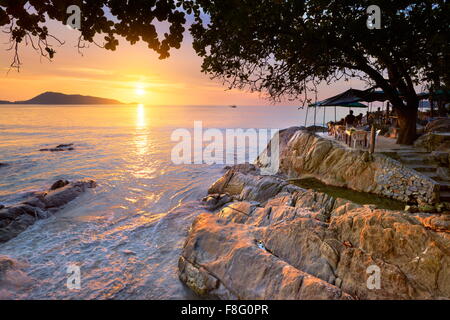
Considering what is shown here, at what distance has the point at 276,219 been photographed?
7.25 meters

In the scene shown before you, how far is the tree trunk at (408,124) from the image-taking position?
13414 millimetres

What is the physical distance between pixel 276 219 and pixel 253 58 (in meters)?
5.68

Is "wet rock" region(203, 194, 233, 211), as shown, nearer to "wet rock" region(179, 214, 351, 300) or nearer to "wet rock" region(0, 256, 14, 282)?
"wet rock" region(179, 214, 351, 300)

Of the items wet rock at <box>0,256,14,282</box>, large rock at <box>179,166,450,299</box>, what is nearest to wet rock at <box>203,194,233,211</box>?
large rock at <box>179,166,450,299</box>

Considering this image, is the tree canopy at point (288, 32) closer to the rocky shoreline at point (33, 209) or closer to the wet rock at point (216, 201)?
the wet rock at point (216, 201)

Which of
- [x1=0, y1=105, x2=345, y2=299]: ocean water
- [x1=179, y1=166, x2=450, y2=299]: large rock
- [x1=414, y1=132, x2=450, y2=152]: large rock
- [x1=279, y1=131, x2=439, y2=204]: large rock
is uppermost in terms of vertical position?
[x1=414, y1=132, x2=450, y2=152]: large rock

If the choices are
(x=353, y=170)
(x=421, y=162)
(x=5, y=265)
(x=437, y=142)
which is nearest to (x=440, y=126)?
(x=437, y=142)

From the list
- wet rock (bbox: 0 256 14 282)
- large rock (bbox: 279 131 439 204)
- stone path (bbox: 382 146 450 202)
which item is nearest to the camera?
wet rock (bbox: 0 256 14 282)

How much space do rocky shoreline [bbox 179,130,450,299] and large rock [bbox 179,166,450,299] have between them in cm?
2

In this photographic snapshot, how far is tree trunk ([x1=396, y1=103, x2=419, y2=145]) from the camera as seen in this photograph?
13.4 metres

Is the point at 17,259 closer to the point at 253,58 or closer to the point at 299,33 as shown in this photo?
the point at 253,58

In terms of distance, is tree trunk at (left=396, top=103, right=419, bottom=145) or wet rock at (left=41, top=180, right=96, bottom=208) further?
tree trunk at (left=396, top=103, right=419, bottom=145)

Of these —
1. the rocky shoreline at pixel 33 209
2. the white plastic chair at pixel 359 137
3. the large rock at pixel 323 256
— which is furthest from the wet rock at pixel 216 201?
the white plastic chair at pixel 359 137

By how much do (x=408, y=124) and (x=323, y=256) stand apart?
492 inches
